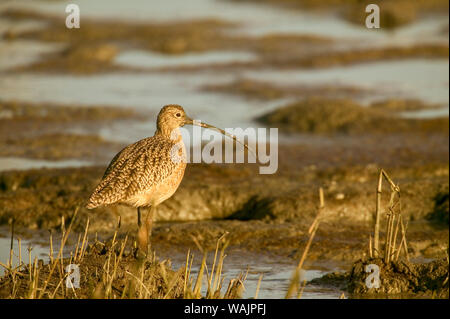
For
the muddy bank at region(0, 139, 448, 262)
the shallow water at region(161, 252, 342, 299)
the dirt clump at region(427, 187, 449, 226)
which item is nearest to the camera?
the shallow water at region(161, 252, 342, 299)

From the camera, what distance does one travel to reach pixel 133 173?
22.3 ft

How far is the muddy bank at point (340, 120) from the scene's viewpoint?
12.6 m

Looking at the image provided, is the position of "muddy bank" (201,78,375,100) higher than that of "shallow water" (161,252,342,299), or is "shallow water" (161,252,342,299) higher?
"muddy bank" (201,78,375,100)

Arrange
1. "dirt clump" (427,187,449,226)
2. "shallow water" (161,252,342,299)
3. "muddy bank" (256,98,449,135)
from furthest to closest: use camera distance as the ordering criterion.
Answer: "muddy bank" (256,98,449,135) < "dirt clump" (427,187,449,226) < "shallow water" (161,252,342,299)

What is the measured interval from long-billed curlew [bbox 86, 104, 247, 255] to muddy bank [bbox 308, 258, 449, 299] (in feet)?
5.08

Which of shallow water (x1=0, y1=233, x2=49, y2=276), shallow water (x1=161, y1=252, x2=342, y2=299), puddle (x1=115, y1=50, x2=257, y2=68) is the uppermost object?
puddle (x1=115, y1=50, x2=257, y2=68)

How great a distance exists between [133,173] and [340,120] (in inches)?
265

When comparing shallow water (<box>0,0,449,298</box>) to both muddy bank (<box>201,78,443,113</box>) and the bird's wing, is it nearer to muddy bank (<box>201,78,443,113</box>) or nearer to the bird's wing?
muddy bank (<box>201,78,443,113</box>)

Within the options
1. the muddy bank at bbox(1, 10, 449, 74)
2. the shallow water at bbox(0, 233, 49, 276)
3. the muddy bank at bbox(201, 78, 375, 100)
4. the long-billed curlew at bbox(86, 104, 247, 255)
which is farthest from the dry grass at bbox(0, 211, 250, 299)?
the muddy bank at bbox(1, 10, 449, 74)

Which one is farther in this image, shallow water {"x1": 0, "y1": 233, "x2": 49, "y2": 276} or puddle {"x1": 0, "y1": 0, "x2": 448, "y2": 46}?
puddle {"x1": 0, "y1": 0, "x2": 448, "y2": 46}

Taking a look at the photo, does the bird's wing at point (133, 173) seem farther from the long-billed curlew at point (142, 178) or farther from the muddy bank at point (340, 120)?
the muddy bank at point (340, 120)

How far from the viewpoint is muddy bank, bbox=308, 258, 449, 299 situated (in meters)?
6.38

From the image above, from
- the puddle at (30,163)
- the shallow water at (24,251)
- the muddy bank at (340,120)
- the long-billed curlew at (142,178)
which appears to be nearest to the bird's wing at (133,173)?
the long-billed curlew at (142,178)
